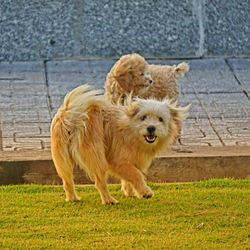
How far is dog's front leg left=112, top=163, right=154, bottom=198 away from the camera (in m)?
8.03

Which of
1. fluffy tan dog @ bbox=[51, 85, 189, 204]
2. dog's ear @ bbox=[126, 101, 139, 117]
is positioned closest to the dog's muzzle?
fluffy tan dog @ bbox=[51, 85, 189, 204]

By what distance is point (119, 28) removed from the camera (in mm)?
A: 14602

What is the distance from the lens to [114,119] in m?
8.28

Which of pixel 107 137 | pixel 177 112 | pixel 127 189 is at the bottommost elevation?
pixel 127 189

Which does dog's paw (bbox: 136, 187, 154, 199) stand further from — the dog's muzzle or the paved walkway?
the paved walkway

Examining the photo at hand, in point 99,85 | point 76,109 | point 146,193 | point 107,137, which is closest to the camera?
point 146,193

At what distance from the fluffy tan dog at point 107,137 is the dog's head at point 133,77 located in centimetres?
187

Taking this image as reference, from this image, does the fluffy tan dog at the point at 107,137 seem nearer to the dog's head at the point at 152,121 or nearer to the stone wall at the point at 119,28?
the dog's head at the point at 152,121

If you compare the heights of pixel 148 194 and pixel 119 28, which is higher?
pixel 148 194

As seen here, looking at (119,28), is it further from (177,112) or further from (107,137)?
(107,137)

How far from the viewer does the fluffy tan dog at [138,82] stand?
1023 centimetres

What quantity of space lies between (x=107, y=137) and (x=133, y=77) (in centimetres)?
208

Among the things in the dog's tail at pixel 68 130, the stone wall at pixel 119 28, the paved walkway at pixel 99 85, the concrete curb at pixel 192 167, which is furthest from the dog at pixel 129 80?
the stone wall at pixel 119 28

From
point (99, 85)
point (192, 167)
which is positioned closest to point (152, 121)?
point (192, 167)
